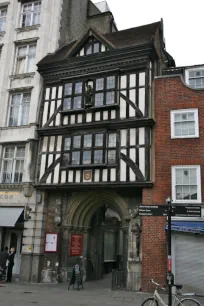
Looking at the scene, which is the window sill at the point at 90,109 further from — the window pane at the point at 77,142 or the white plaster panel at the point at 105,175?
the white plaster panel at the point at 105,175

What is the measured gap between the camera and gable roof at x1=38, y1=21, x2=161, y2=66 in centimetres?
1820

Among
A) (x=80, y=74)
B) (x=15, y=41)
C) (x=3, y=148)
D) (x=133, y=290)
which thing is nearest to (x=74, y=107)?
(x=80, y=74)

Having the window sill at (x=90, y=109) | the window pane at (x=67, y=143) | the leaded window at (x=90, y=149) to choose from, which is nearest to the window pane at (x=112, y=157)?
the leaded window at (x=90, y=149)

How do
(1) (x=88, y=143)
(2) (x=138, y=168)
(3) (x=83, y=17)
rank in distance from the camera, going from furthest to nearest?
1. (3) (x=83, y=17)
2. (1) (x=88, y=143)
3. (2) (x=138, y=168)

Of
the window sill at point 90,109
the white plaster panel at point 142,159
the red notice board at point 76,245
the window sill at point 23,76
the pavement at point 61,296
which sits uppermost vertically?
the window sill at point 23,76

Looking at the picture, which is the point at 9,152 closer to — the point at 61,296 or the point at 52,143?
the point at 52,143

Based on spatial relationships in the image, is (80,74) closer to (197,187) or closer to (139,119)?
(139,119)

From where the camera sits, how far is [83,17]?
2572 centimetres

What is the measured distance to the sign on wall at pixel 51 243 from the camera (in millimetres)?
17344

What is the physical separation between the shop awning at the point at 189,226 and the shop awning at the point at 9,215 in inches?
329

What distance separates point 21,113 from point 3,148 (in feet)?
7.84

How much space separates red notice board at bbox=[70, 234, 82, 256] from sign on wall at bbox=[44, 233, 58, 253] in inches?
33.7

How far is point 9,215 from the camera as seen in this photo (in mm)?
18234

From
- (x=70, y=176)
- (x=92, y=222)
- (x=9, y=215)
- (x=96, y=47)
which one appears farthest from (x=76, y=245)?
(x=96, y=47)
